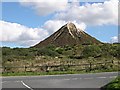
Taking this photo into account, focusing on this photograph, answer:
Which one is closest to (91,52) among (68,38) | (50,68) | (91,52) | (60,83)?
(91,52)

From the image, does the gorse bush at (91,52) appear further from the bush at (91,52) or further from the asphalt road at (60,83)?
the asphalt road at (60,83)

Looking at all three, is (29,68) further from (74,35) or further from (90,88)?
(74,35)

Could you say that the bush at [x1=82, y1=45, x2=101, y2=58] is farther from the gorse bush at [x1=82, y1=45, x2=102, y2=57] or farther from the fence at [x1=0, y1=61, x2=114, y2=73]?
the fence at [x1=0, y1=61, x2=114, y2=73]

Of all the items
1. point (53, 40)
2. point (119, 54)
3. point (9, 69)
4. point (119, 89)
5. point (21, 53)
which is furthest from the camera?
point (53, 40)

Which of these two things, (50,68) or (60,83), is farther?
(50,68)

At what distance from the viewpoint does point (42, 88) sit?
17984 mm

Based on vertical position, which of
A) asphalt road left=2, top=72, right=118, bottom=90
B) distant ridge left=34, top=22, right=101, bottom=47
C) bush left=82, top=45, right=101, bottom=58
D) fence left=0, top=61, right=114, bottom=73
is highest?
distant ridge left=34, top=22, right=101, bottom=47

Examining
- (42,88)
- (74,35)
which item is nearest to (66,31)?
(74,35)

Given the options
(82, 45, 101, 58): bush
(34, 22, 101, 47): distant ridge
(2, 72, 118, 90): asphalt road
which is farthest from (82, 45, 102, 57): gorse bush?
(34, 22, 101, 47): distant ridge

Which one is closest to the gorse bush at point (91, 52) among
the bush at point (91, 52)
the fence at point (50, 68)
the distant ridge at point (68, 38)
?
the bush at point (91, 52)

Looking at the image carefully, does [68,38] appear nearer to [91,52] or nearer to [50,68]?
[91,52]

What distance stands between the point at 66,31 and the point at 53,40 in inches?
253

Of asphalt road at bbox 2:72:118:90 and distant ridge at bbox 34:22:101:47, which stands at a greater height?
distant ridge at bbox 34:22:101:47

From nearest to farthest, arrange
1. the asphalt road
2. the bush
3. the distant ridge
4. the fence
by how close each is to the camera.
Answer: the asphalt road, the fence, the bush, the distant ridge
